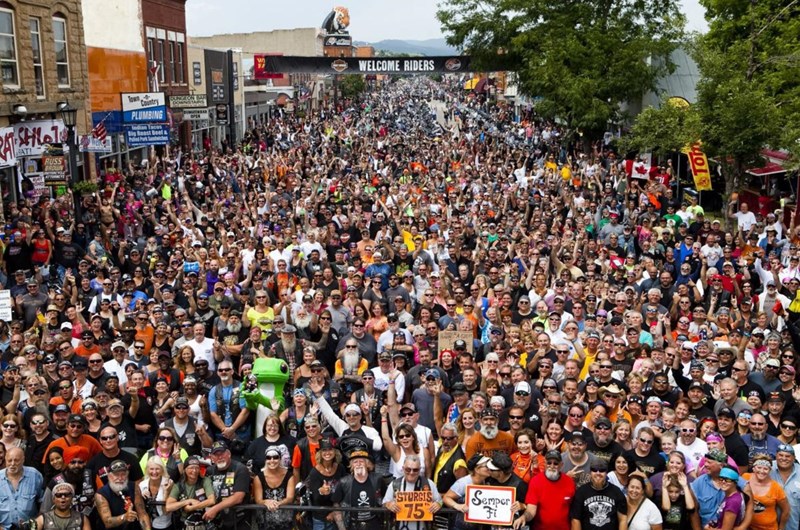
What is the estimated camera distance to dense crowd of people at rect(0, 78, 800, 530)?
711 centimetres

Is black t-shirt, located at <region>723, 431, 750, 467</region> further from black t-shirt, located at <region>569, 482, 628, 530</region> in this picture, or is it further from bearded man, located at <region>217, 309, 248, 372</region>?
bearded man, located at <region>217, 309, 248, 372</region>

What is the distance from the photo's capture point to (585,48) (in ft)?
98.1

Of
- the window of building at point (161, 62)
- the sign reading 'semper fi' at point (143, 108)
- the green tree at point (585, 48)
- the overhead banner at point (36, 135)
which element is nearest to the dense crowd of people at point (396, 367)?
the overhead banner at point (36, 135)

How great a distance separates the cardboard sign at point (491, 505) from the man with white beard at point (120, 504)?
8.94ft

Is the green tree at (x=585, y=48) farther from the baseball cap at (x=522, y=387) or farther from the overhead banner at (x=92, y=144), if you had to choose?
the baseball cap at (x=522, y=387)

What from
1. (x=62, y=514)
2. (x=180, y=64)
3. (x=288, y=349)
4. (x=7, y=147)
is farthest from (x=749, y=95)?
(x=180, y=64)

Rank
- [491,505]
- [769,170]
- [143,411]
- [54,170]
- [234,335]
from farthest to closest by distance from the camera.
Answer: [769,170] < [54,170] < [234,335] < [143,411] < [491,505]

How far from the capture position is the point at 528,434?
7527 mm

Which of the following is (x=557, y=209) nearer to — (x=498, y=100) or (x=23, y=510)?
(x=23, y=510)

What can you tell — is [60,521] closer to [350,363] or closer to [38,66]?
[350,363]

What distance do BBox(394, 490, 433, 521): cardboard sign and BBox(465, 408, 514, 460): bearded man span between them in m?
0.86

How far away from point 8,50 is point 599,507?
18087mm

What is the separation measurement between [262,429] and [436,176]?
1676 centimetres

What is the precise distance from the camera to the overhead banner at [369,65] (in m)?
41.8
